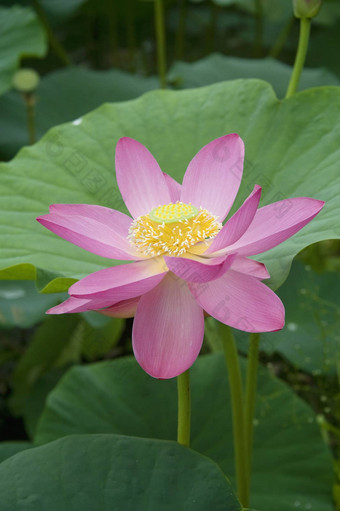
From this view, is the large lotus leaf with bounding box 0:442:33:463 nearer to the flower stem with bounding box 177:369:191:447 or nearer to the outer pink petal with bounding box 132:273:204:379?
the flower stem with bounding box 177:369:191:447

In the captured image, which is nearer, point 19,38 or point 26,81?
point 26,81

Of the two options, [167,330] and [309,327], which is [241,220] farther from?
[309,327]

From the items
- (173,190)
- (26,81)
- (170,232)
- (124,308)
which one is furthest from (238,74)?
(124,308)

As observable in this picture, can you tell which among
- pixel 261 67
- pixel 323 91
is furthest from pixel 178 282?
pixel 261 67

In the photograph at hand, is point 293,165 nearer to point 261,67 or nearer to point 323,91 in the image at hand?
point 323,91

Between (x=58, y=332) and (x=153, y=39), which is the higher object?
(x=153, y=39)

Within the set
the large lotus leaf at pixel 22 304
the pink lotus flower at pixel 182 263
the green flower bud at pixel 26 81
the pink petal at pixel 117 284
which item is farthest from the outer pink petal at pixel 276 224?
the green flower bud at pixel 26 81

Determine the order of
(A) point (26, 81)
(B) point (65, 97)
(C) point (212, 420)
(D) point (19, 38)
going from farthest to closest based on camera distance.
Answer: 1. (B) point (65, 97)
2. (D) point (19, 38)
3. (A) point (26, 81)
4. (C) point (212, 420)
